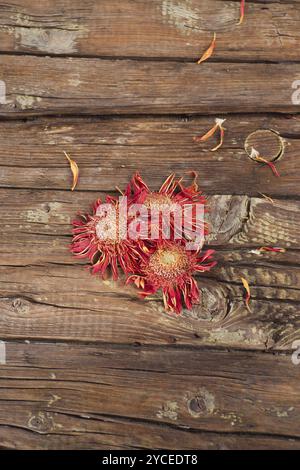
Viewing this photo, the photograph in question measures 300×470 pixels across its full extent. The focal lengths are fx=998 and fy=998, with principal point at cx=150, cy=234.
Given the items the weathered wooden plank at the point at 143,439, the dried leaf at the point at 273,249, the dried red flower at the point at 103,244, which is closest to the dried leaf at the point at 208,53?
the dried red flower at the point at 103,244

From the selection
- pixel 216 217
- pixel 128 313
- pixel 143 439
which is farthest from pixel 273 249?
pixel 143 439

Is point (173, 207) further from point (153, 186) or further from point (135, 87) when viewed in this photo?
point (135, 87)

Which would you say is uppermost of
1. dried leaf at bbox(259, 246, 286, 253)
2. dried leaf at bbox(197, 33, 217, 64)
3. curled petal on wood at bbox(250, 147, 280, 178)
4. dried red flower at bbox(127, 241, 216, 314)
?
dried leaf at bbox(197, 33, 217, 64)

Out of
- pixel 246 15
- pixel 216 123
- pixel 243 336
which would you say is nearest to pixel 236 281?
pixel 243 336

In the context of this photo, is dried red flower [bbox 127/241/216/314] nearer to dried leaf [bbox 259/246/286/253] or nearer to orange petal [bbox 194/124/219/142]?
dried leaf [bbox 259/246/286/253]

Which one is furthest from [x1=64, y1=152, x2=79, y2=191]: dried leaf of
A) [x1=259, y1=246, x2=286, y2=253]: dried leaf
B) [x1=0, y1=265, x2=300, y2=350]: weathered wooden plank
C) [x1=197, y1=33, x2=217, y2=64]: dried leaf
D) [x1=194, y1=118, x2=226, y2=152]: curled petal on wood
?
[x1=259, y1=246, x2=286, y2=253]: dried leaf

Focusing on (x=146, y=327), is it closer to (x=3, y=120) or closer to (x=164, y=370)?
(x=164, y=370)
